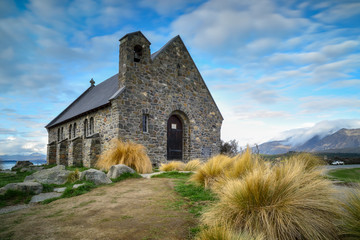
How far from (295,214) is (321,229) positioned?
1.32ft

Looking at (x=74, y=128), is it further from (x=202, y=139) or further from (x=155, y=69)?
(x=202, y=139)

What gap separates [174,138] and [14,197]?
10400 mm

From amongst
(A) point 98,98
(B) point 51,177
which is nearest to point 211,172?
(B) point 51,177

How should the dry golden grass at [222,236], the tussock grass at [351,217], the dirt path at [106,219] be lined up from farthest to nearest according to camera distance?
1. the dirt path at [106,219]
2. the tussock grass at [351,217]
3. the dry golden grass at [222,236]

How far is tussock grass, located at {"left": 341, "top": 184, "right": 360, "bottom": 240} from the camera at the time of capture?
3.09m

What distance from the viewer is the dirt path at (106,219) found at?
3.39 m

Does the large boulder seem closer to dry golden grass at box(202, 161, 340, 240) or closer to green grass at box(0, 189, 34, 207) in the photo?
green grass at box(0, 189, 34, 207)

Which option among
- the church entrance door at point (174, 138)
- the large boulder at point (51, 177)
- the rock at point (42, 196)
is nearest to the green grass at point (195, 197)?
the rock at point (42, 196)

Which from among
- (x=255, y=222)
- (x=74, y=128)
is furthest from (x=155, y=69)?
(x=255, y=222)

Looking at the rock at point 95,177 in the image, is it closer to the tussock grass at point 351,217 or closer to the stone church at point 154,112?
the stone church at point 154,112

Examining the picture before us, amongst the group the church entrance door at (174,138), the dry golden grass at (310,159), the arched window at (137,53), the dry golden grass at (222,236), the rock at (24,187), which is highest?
the arched window at (137,53)

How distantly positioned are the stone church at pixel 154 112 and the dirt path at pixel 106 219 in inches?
309

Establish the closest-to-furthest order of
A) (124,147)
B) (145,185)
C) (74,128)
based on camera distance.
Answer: (145,185) → (124,147) → (74,128)

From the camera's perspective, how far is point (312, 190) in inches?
146
